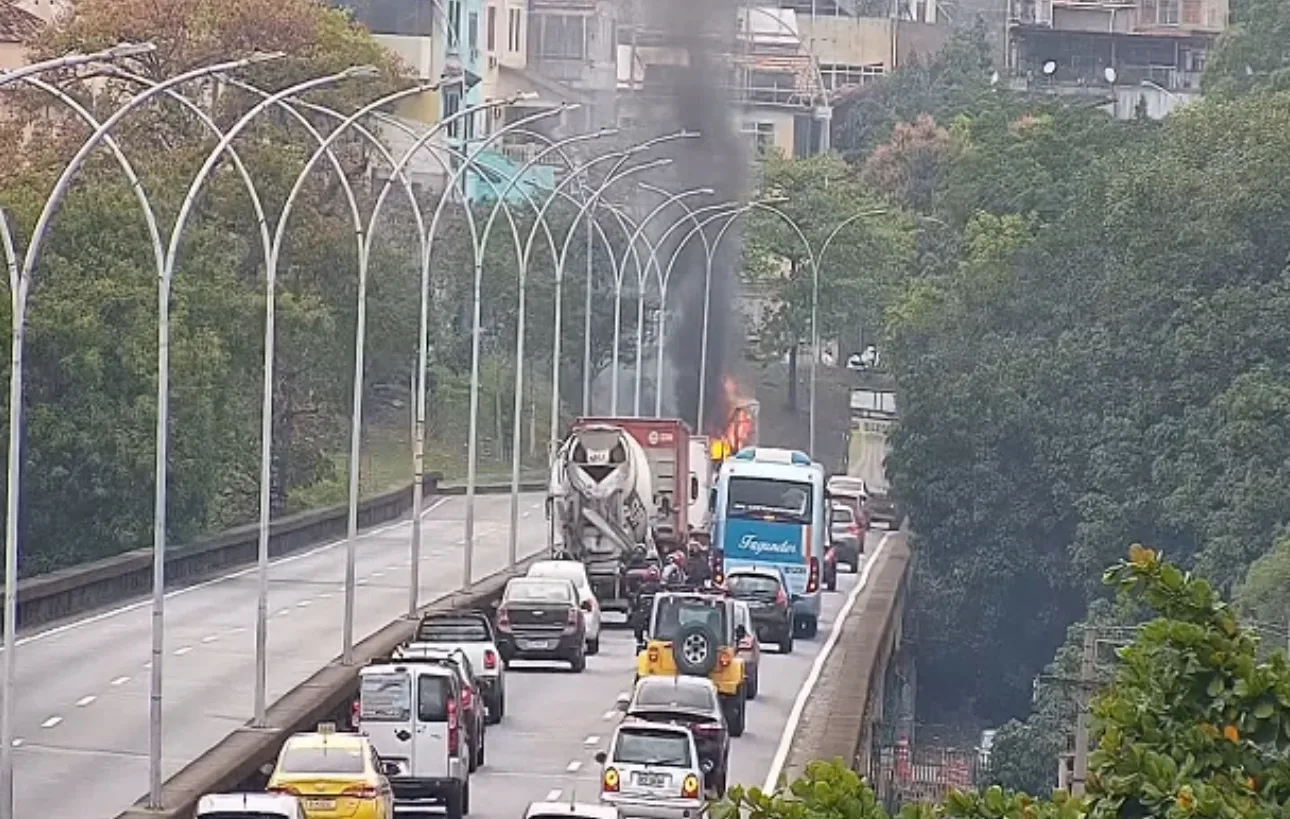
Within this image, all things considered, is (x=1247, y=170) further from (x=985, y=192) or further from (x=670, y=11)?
(x=985, y=192)

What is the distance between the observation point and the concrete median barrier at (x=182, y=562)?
55219 millimetres

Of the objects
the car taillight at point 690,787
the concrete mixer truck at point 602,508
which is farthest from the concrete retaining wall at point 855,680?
the concrete mixer truck at point 602,508

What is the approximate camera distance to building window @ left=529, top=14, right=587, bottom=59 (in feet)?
396

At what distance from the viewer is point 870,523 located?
312 feet

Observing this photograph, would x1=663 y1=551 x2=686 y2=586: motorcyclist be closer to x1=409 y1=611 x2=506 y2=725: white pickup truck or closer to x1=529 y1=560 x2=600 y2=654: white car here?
x1=529 y1=560 x2=600 y2=654: white car

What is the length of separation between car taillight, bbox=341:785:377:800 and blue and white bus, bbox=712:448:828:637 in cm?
3062

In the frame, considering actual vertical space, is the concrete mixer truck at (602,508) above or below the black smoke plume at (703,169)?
below

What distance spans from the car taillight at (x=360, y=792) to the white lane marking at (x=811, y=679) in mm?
3402

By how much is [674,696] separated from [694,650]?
260 inches

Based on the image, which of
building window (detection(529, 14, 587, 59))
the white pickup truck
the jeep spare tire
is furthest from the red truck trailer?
building window (detection(529, 14, 587, 59))

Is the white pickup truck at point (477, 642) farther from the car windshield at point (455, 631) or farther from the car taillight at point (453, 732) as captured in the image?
the car taillight at point (453, 732)

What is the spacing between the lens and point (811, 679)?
5450 centimetres

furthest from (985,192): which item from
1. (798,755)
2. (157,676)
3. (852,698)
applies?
(157,676)

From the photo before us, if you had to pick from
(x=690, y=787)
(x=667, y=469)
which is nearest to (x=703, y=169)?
(x=667, y=469)
